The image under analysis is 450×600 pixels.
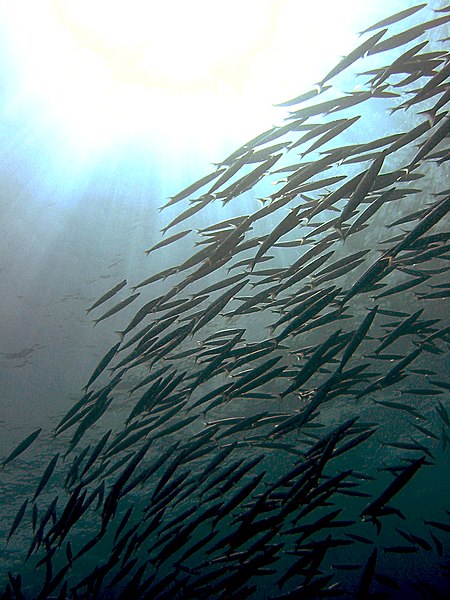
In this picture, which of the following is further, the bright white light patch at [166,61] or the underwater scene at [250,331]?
the bright white light patch at [166,61]

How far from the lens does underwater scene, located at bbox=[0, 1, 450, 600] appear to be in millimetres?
4355

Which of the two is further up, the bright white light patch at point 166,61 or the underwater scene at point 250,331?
the bright white light patch at point 166,61

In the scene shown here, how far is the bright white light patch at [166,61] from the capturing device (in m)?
7.36

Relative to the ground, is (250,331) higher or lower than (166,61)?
lower

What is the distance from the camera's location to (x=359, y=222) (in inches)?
168

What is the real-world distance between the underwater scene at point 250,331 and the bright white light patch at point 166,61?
2.19 ft

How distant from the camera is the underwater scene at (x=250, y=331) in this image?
436 cm

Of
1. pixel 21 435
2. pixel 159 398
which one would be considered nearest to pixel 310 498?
pixel 159 398

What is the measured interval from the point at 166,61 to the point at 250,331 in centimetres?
769

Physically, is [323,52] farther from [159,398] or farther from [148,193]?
[159,398]

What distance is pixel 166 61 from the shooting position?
8.16m

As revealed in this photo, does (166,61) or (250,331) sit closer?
(166,61)

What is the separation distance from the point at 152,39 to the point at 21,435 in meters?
11.6

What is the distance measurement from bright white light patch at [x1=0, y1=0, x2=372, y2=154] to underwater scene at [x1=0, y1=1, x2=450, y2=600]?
2.19 ft
